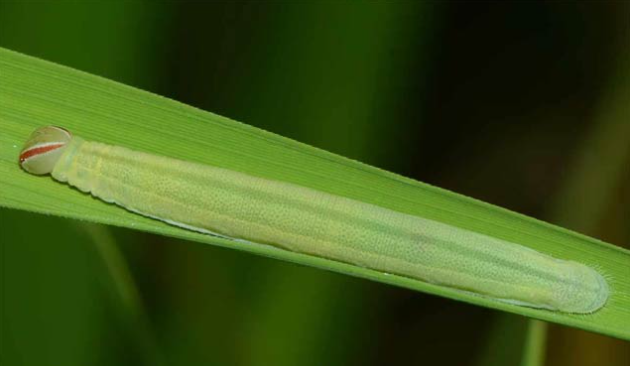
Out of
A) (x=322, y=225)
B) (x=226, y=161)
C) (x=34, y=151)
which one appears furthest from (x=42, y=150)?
(x=322, y=225)

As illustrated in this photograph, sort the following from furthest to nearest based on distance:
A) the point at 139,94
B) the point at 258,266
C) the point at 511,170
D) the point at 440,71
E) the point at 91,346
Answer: the point at 511,170
the point at 440,71
the point at 258,266
the point at 91,346
the point at 139,94

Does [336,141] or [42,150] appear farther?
[336,141]

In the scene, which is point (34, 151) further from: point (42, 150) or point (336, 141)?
point (336, 141)

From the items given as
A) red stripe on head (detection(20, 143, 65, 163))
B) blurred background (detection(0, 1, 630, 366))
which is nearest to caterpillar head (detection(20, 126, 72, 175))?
red stripe on head (detection(20, 143, 65, 163))

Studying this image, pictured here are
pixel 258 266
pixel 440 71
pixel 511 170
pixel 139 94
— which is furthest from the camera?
pixel 511 170

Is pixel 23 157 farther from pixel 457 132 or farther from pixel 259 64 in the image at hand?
pixel 457 132

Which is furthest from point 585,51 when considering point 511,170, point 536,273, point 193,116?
point 193,116

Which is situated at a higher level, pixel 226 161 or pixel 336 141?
pixel 336 141
